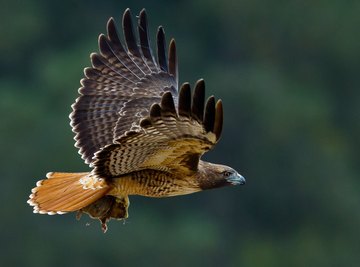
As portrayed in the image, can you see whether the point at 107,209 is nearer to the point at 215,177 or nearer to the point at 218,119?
the point at 215,177

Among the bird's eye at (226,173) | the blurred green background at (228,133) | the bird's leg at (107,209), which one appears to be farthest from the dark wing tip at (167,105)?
the blurred green background at (228,133)

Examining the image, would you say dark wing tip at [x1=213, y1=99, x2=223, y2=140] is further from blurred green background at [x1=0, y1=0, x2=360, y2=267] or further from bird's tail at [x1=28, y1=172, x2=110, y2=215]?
blurred green background at [x1=0, y1=0, x2=360, y2=267]

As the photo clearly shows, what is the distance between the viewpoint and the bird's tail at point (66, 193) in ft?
38.6

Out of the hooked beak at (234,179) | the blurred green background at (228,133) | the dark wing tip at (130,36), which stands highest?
the dark wing tip at (130,36)

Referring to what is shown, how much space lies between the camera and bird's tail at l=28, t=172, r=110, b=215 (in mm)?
11773

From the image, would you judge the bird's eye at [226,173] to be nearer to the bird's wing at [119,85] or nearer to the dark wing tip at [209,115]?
the bird's wing at [119,85]

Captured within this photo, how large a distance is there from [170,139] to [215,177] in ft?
3.65

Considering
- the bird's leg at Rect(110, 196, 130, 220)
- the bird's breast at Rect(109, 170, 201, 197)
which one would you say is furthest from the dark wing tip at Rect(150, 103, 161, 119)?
the bird's leg at Rect(110, 196, 130, 220)

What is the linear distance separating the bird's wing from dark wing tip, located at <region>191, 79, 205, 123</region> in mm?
1473

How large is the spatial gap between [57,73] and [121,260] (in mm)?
6064

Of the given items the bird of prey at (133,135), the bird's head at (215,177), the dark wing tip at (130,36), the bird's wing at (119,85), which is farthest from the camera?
the dark wing tip at (130,36)

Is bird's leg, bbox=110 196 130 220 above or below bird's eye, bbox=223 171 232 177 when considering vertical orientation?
below

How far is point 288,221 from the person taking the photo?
37.8 metres

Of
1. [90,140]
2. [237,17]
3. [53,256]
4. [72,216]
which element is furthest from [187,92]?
[237,17]
